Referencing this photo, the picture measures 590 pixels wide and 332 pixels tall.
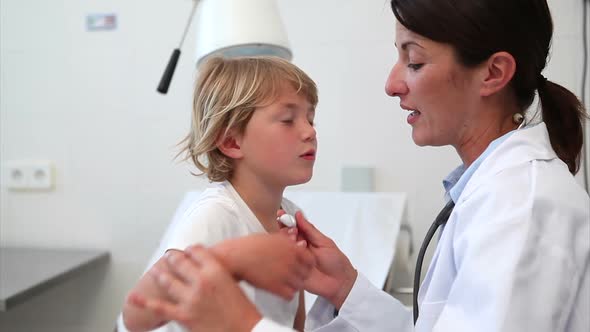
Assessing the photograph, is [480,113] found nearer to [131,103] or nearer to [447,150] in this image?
[447,150]

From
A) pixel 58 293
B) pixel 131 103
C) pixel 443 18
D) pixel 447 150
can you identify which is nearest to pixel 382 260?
pixel 447 150

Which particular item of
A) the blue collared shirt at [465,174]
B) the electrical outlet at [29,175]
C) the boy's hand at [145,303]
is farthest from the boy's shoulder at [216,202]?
the electrical outlet at [29,175]

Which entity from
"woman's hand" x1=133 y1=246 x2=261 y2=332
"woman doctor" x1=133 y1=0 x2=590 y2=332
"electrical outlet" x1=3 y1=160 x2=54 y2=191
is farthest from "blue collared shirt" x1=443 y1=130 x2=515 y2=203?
"electrical outlet" x1=3 y1=160 x2=54 y2=191

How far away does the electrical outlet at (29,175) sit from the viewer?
2.22m

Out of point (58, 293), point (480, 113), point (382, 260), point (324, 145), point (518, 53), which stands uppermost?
point (518, 53)

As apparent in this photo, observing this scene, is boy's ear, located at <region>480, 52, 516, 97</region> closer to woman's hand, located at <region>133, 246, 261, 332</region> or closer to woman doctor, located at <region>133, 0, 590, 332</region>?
woman doctor, located at <region>133, 0, 590, 332</region>

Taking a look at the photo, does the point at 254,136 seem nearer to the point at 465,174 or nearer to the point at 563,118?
the point at 465,174

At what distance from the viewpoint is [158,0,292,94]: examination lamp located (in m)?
1.26

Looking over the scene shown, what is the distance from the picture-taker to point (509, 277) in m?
0.59

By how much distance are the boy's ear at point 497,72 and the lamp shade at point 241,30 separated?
0.60 meters

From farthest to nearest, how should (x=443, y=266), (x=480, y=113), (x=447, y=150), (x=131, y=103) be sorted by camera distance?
(x=131, y=103)
(x=447, y=150)
(x=480, y=113)
(x=443, y=266)

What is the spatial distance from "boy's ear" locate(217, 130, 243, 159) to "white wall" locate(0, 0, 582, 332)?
3.24 feet

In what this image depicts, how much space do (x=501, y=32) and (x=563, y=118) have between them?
0.69 ft

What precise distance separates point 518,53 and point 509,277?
40 centimetres
